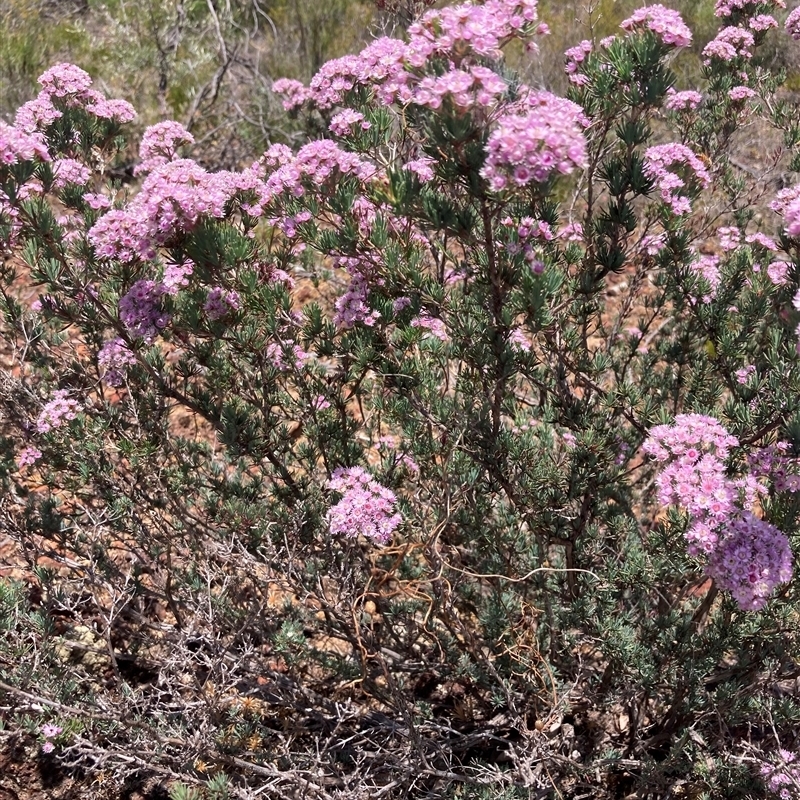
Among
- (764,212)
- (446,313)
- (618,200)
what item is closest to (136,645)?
(446,313)

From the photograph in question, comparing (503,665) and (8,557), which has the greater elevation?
(503,665)

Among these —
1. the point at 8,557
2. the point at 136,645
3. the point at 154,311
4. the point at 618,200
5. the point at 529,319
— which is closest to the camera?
→ the point at 529,319

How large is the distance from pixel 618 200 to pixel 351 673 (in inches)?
91.3

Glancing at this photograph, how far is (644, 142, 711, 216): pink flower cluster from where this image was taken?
2.97 meters

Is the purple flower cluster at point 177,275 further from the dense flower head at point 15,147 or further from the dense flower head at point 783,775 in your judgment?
the dense flower head at point 783,775

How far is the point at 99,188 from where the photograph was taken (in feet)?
12.6

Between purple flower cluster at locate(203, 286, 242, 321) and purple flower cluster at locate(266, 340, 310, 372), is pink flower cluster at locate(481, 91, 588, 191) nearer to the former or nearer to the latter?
purple flower cluster at locate(203, 286, 242, 321)

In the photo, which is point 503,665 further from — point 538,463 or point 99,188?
point 99,188

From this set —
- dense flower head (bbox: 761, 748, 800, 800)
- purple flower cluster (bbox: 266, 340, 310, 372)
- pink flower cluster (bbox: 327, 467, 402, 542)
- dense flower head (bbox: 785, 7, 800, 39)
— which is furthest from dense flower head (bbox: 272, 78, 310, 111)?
dense flower head (bbox: 761, 748, 800, 800)

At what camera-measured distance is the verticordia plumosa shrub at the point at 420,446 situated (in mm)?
2594

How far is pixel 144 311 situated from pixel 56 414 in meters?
0.68

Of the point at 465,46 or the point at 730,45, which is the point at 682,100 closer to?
the point at 730,45

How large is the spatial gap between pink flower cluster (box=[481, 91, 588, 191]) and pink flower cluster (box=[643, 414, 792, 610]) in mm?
1099

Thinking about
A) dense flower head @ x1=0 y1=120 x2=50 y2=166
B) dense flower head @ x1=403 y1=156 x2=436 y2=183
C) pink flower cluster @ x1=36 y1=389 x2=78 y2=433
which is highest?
dense flower head @ x1=0 y1=120 x2=50 y2=166
